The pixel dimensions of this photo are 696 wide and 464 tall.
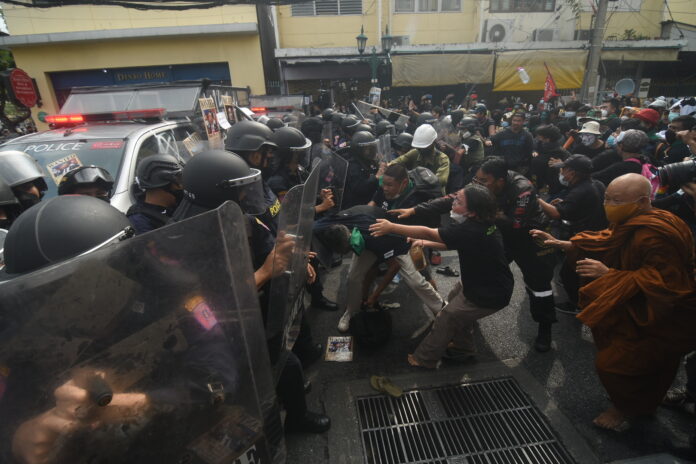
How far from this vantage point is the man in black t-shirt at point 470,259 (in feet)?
8.72

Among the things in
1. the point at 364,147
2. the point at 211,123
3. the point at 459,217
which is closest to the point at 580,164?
the point at 459,217

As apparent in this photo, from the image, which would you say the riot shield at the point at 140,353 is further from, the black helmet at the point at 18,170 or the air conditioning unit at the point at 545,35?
the air conditioning unit at the point at 545,35

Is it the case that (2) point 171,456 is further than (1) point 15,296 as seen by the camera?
Yes

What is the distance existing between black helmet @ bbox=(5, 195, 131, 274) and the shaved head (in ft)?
8.90

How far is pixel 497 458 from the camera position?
2.30 metres

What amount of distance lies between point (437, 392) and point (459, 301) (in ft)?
2.37

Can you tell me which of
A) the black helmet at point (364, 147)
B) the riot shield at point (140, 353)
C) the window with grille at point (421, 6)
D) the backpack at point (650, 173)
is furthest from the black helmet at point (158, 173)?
the window with grille at point (421, 6)

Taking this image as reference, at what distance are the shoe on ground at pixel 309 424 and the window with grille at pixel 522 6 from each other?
68.4 ft

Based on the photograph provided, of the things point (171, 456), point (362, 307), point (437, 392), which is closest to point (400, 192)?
point (362, 307)

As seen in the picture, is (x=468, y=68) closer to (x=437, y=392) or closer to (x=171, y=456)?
(x=437, y=392)

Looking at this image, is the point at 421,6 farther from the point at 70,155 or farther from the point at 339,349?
the point at 339,349

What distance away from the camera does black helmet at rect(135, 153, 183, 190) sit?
257 cm

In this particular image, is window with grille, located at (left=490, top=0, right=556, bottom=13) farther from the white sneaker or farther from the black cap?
the white sneaker

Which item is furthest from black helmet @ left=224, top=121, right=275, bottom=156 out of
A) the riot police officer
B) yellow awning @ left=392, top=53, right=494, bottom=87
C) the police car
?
yellow awning @ left=392, top=53, right=494, bottom=87
